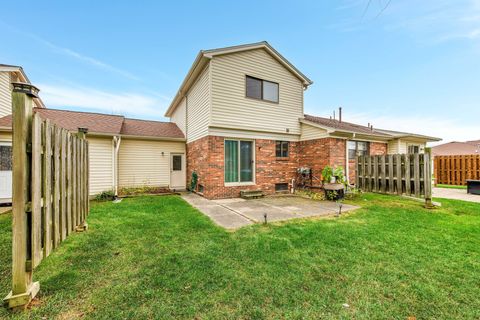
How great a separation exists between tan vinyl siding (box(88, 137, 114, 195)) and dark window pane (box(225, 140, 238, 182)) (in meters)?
5.56

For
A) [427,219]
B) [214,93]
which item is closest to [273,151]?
[214,93]

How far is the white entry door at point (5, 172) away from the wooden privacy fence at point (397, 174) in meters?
14.8

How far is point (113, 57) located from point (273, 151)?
49.2 ft

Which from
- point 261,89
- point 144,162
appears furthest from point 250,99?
point 144,162

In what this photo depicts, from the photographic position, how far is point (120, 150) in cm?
1027

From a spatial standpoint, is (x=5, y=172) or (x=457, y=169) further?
(x=457, y=169)

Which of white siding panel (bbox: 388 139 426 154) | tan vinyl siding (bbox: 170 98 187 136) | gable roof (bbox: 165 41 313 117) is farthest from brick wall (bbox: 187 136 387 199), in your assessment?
gable roof (bbox: 165 41 313 117)

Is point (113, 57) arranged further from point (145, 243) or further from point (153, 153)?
point (145, 243)

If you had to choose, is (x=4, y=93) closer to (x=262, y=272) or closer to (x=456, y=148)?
(x=262, y=272)

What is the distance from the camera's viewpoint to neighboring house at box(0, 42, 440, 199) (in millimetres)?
8492

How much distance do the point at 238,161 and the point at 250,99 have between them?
2.88 metres

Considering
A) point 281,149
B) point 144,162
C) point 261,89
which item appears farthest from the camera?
point 144,162

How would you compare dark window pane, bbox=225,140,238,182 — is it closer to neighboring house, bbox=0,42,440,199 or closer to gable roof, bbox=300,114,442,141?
→ neighboring house, bbox=0,42,440,199

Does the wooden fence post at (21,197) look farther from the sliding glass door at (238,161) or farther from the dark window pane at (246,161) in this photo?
the dark window pane at (246,161)
